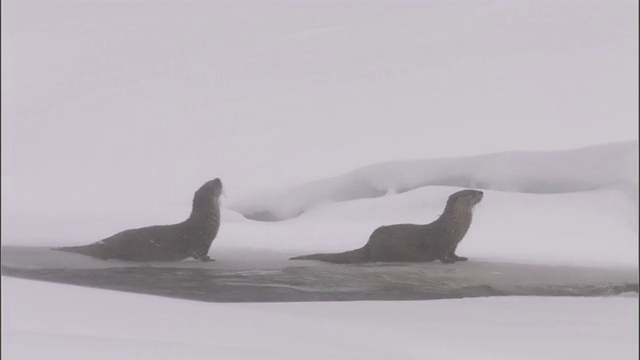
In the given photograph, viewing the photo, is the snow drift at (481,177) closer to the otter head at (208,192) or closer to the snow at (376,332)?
the otter head at (208,192)

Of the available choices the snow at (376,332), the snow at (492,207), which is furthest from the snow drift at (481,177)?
the snow at (376,332)

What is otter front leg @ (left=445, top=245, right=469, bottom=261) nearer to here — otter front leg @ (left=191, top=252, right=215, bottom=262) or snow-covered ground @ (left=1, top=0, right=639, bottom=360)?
snow-covered ground @ (left=1, top=0, right=639, bottom=360)

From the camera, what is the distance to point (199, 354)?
41.3 inches

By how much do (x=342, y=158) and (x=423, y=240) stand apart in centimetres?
18

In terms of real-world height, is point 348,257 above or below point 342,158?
below

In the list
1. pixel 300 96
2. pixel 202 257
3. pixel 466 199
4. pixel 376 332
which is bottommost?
pixel 376 332

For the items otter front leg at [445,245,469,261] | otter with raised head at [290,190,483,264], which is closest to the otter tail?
otter with raised head at [290,190,483,264]

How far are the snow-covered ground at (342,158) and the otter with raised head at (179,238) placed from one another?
0.05ft

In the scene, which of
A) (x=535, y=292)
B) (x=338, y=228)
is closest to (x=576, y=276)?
(x=535, y=292)

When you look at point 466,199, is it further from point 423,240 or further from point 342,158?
point 342,158

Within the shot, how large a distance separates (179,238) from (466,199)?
17.6 inches

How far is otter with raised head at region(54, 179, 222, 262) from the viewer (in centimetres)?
106

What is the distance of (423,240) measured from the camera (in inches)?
40.8

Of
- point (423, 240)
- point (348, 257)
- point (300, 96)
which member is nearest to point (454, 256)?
point (423, 240)
